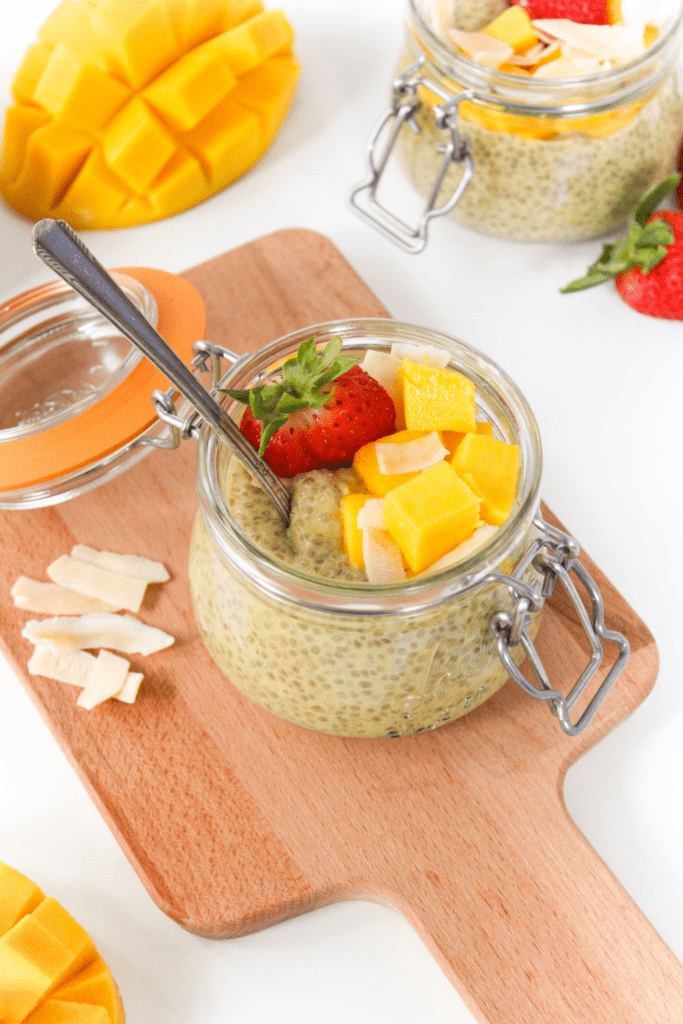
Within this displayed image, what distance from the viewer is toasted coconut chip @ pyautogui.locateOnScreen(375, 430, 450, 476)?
768 millimetres

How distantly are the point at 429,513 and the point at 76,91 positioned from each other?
2.86 ft

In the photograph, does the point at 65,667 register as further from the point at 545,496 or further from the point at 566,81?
the point at 566,81

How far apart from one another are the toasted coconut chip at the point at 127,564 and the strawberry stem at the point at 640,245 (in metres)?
0.68

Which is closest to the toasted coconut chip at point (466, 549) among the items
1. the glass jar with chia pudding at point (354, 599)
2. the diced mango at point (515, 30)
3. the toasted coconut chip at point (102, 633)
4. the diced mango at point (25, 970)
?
the glass jar with chia pudding at point (354, 599)

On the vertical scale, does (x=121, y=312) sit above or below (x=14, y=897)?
above

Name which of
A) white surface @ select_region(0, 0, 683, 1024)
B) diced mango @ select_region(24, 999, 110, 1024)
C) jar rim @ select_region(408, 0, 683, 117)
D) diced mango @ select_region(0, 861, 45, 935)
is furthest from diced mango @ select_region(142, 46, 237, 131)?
diced mango @ select_region(24, 999, 110, 1024)

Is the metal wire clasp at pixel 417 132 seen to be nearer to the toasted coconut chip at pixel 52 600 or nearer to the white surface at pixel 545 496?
the white surface at pixel 545 496

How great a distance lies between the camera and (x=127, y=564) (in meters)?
1.05

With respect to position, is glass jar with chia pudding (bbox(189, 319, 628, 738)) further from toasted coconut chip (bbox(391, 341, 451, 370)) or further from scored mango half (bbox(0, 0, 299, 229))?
scored mango half (bbox(0, 0, 299, 229))

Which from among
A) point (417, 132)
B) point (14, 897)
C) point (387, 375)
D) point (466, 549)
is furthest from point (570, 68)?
point (14, 897)

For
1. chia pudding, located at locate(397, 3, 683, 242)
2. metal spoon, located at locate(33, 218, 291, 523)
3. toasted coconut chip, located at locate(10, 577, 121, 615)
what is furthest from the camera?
chia pudding, located at locate(397, 3, 683, 242)

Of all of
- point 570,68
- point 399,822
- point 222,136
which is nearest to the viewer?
point 399,822

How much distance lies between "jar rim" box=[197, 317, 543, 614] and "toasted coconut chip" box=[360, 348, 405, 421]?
0.07 m

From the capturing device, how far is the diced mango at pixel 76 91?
124 centimetres
